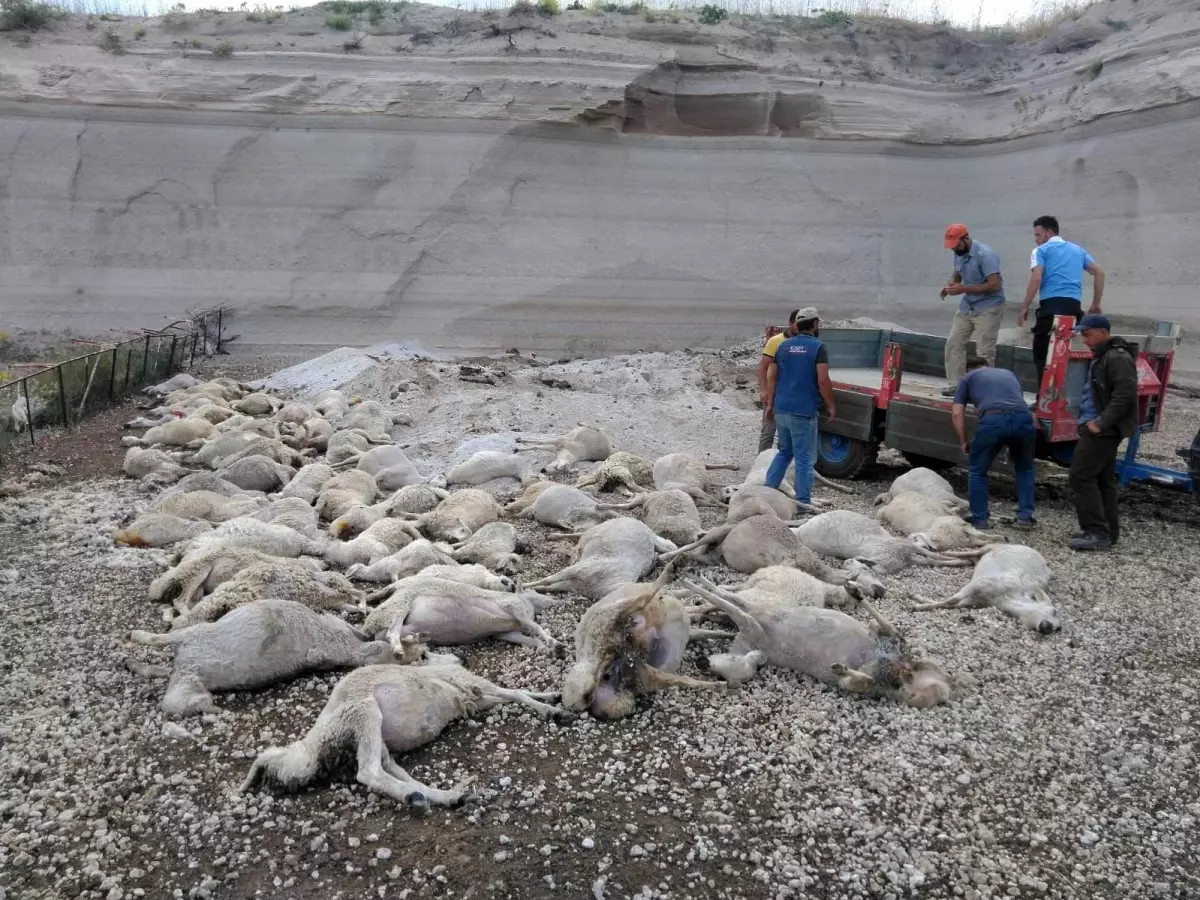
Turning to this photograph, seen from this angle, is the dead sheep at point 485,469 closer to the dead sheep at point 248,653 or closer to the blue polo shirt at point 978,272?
the dead sheep at point 248,653

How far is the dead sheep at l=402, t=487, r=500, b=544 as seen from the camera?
20.5 ft

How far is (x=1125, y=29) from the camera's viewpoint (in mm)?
18547

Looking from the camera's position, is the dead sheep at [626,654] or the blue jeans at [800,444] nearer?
the dead sheep at [626,654]

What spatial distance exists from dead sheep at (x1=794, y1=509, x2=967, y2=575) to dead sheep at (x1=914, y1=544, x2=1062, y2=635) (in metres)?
0.49

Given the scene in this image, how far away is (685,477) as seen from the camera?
751 cm

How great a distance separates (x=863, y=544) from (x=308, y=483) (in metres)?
4.84

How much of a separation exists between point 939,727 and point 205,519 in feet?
18.1

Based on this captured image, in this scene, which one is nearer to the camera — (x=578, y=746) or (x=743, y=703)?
(x=578, y=746)

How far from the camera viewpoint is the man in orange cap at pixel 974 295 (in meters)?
7.42

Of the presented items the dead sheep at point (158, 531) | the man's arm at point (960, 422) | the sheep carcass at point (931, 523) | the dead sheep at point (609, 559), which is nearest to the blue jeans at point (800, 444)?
the sheep carcass at point (931, 523)

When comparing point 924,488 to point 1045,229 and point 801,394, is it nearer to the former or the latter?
point 801,394

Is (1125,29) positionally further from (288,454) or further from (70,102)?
(70,102)

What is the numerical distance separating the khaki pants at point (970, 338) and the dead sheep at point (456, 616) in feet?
17.1

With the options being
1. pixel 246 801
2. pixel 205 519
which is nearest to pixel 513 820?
pixel 246 801
